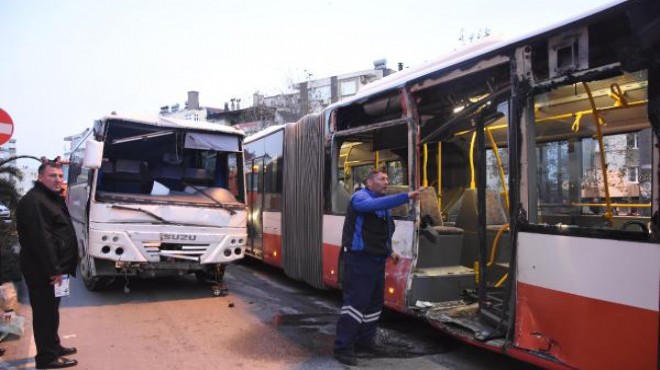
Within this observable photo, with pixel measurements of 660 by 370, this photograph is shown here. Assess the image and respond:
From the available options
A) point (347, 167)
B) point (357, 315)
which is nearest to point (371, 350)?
point (357, 315)

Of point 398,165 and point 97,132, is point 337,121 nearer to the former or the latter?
point 398,165

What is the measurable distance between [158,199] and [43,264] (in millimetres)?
3135

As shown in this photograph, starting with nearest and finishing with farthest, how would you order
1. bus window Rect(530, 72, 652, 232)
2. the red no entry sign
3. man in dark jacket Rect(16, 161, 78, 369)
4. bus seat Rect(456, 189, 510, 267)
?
bus window Rect(530, 72, 652, 232) → man in dark jacket Rect(16, 161, 78, 369) → bus seat Rect(456, 189, 510, 267) → the red no entry sign

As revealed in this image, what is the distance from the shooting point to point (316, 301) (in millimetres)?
7910

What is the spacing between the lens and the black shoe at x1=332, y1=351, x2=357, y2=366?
4961 mm

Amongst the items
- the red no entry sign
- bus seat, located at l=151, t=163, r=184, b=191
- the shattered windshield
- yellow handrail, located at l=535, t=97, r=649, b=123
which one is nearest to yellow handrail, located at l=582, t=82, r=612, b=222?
yellow handrail, located at l=535, t=97, r=649, b=123

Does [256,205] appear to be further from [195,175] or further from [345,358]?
[345,358]

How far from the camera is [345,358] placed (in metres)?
5.01

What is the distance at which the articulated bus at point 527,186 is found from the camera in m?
3.45

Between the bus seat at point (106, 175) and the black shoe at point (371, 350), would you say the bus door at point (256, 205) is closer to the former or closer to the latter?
the bus seat at point (106, 175)

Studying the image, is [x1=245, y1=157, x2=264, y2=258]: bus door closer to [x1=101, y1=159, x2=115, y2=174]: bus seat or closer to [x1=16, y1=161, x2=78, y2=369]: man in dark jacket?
[x1=101, y1=159, x2=115, y2=174]: bus seat

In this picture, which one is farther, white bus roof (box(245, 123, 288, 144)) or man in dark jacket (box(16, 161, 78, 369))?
white bus roof (box(245, 123, 288, 144))

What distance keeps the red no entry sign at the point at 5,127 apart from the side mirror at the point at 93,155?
3.02 feet

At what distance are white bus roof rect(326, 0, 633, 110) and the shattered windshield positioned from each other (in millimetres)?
2345
